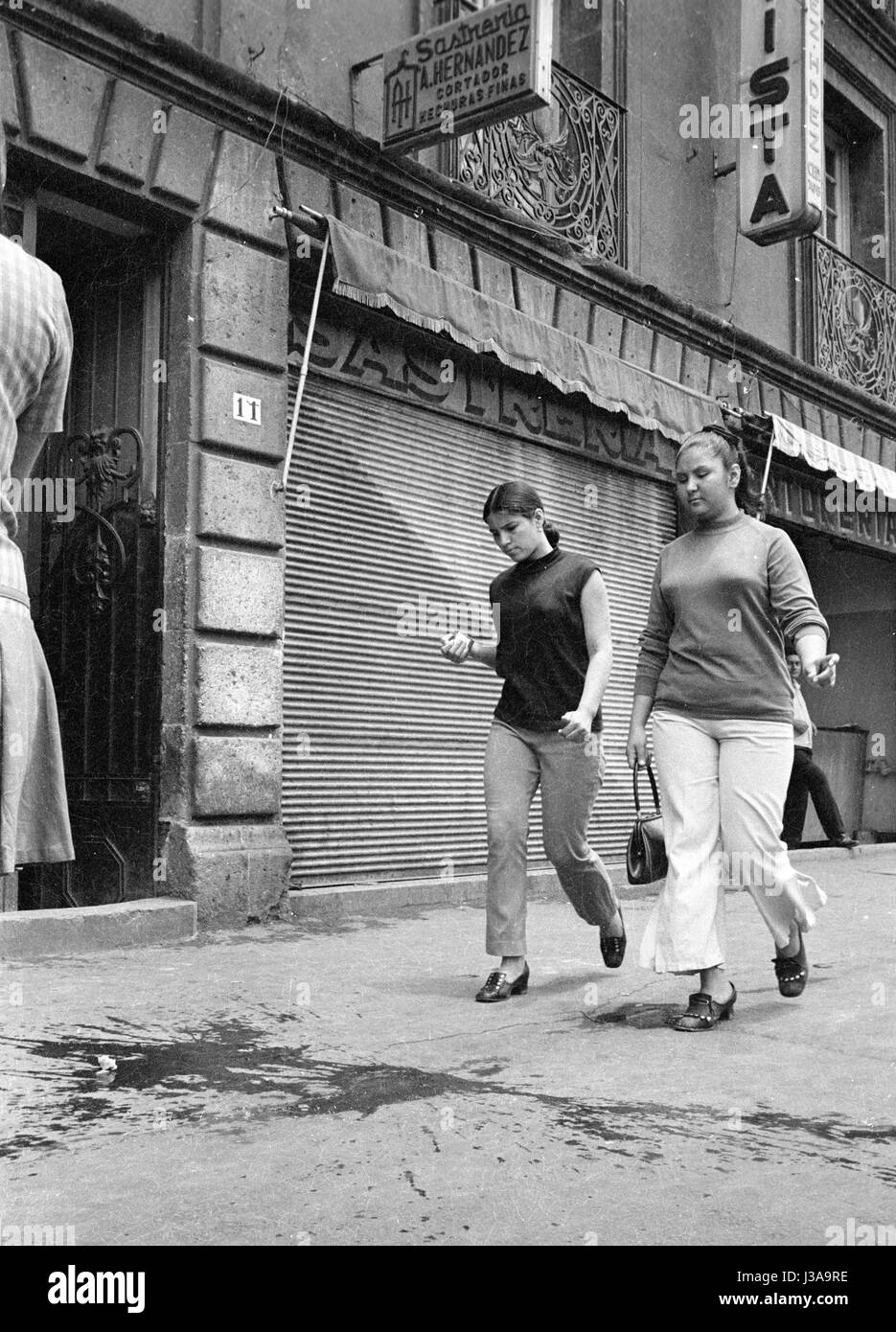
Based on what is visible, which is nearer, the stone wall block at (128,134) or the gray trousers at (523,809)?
the gray trousers at (523,809)

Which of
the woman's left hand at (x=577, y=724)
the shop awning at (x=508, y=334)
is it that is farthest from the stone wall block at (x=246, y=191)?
the woman's left hand at (x=577, y=724)

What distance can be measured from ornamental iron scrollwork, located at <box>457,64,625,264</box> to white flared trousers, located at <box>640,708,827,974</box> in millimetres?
5553

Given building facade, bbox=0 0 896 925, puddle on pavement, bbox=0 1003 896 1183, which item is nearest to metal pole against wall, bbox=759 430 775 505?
building facade, bbox=0 0 896 925

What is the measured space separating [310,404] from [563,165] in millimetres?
3472

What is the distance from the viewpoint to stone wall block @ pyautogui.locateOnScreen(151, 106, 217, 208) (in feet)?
22.8

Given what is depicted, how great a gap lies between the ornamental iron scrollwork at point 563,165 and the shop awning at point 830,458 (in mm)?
2179

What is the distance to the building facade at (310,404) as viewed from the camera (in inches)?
275

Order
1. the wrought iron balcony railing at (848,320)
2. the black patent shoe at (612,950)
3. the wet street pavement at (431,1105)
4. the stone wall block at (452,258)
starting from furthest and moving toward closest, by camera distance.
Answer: the wrought iron balcony railing at (848,320) → the stone wall block at (452,258) → the black patent shoe at (612,950) → the wet street pavement at (431,1105)

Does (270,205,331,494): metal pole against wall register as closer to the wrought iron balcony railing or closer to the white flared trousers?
the white flared trousers

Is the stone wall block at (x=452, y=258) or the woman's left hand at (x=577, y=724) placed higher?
the stone wall block at (x=452, y=258)

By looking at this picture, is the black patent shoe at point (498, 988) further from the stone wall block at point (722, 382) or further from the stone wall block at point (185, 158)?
the stone wall block at point (722, 382)

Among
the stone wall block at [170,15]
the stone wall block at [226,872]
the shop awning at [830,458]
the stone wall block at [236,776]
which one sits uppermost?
the stone wall block at [170,15]

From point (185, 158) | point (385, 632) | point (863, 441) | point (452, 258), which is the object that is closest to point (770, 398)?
point (863, 441)
